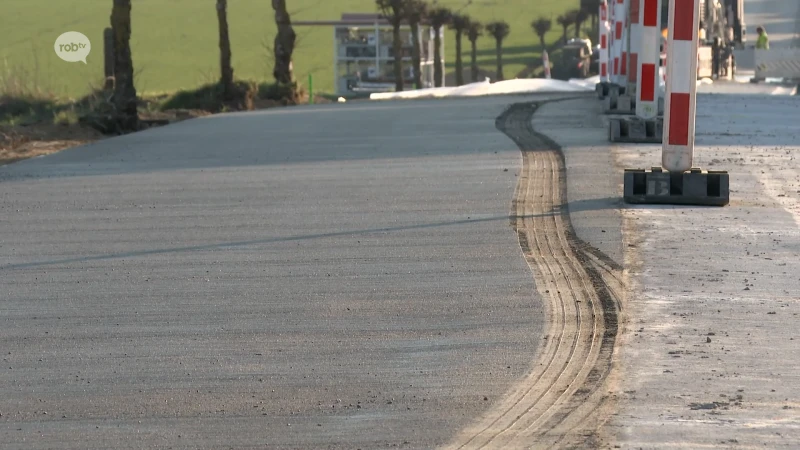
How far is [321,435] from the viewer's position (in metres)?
4.35

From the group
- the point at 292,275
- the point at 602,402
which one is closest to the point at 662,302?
the point at 602,402

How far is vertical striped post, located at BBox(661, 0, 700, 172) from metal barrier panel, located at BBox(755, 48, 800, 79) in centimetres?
2272

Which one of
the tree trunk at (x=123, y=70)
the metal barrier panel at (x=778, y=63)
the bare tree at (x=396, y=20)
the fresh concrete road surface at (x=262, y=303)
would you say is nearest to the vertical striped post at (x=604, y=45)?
the metal barrier panel at (x=778, y=63)

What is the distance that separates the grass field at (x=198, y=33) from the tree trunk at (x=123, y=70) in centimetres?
3705

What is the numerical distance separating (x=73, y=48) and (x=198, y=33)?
38750 mm

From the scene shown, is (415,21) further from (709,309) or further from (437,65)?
(709,309)

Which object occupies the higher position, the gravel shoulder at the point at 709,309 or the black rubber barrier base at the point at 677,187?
the black rubber barrier base at the point at 677,187

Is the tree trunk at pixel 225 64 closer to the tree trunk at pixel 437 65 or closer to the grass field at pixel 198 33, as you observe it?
the tree trunk at pixel 437 65

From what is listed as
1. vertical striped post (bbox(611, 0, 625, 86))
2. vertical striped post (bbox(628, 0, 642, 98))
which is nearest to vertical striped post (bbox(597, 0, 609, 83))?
vertical striped post (bbox(611, 0, 625, 86))

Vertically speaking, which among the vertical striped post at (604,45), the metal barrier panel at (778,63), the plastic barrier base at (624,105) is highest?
the vertical striped post at (604,45)

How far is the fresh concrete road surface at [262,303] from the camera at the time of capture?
460 centimetres

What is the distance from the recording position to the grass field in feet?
230

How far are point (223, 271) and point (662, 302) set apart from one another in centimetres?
258

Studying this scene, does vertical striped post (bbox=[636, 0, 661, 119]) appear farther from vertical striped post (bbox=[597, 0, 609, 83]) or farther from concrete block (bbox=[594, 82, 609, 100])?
vertical striped post (bbox=[597, 0, 609, 83])
